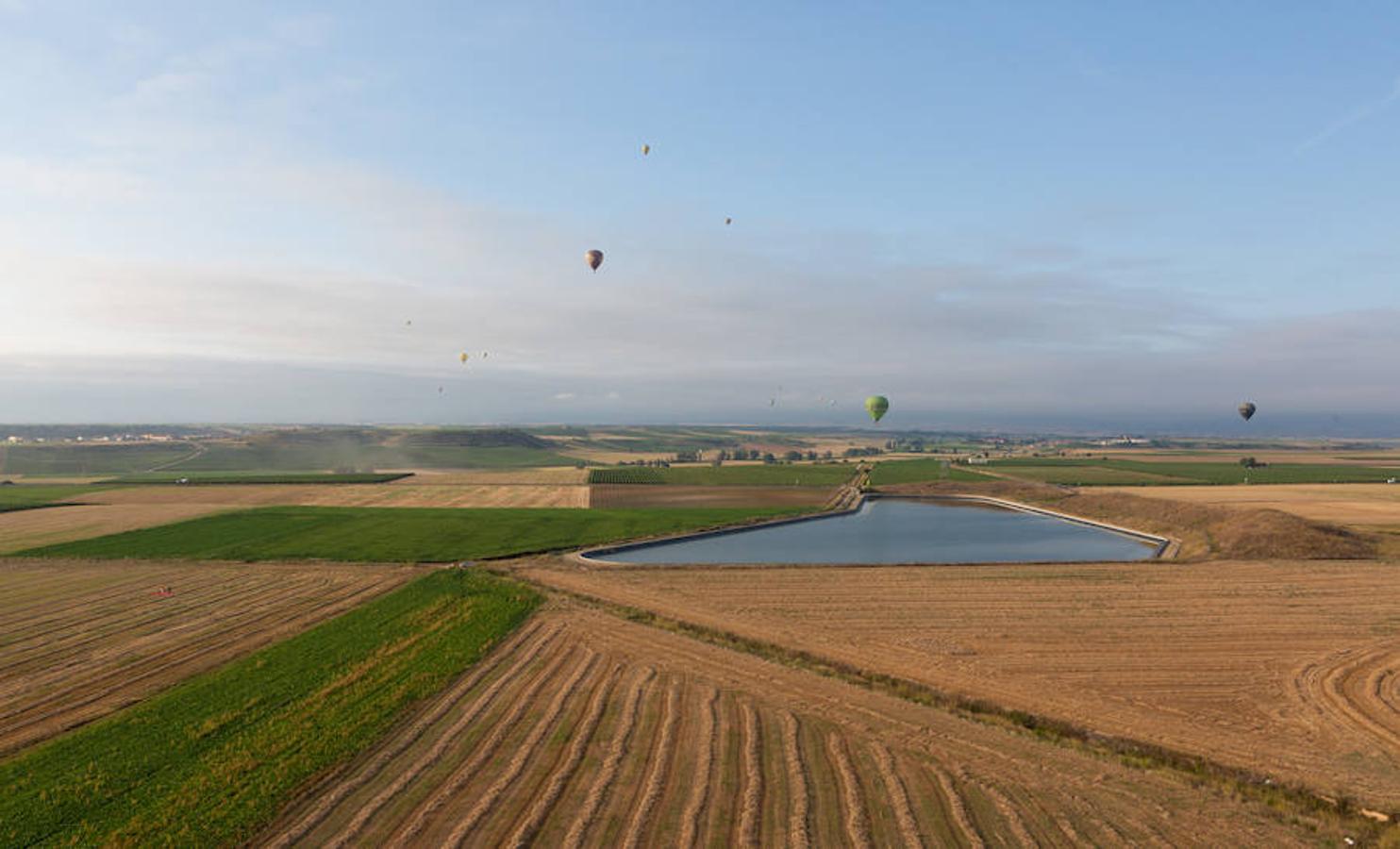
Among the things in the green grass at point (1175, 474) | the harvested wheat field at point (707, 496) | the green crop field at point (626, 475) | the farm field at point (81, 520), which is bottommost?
the farm field at point (81, 520)

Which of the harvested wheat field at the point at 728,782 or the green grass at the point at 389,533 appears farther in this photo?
the green grass at the point at 389,533

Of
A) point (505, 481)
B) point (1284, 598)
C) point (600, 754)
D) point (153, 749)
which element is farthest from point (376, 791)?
point (505, 481)

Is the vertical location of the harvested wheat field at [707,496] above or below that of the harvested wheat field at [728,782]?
below

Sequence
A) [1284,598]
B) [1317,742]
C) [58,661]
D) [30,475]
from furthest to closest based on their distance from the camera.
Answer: [30,475]
[1284,598]
[58,661]
[1317,742]

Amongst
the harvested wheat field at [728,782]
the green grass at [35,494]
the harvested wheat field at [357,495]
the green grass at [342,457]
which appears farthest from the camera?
the green grass at [342,457]

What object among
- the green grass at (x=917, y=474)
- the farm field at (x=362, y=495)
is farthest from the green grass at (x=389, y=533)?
the green grass at (x=917, y=474)

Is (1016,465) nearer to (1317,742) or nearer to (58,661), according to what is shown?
(1317,742)

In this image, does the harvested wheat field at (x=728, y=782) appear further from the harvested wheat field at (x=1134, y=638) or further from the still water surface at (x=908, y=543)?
the still water surface at (x=908, y=543)

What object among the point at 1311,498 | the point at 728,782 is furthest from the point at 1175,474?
the point at 728,782
